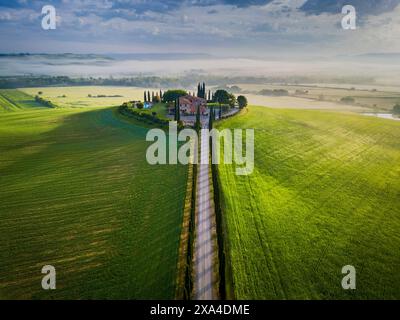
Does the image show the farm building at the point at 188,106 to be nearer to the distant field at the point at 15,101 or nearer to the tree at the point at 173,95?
the tree at the point at 173,95

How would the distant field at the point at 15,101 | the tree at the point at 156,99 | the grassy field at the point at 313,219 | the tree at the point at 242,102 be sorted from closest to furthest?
the grassy field at the point at 313,219 → the tree at the point at 242,102 → the tree at the point at 156,99 → the distant field at the point at 15,101

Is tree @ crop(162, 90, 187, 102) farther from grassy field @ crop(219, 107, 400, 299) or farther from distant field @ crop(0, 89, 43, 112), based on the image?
Answer: distant field @ crop(0, 89, 43, 112)

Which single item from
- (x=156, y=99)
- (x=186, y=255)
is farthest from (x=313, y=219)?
(x=156, y=99)

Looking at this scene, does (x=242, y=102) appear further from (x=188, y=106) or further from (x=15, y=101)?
(x=15, y=101)

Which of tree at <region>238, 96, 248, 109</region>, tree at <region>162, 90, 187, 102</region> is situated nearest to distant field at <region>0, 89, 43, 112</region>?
tree at <region>162, 90, 187, 102</region>

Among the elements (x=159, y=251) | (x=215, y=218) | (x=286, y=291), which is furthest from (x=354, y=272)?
(x=159, y=251)

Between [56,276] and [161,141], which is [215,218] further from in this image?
[161,141]

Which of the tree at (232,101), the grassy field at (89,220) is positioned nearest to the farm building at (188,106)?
the tree at (232,101)
